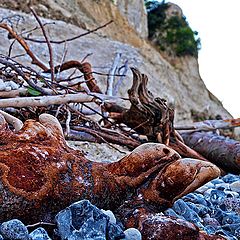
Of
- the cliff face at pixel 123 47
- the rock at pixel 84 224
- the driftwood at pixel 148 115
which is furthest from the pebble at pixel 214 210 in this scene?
the cliff face at pixel 123 47

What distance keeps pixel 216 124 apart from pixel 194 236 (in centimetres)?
160

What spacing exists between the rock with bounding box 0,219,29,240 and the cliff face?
3246mm

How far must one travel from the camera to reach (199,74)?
8.32 m

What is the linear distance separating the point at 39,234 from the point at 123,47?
17.8 feet

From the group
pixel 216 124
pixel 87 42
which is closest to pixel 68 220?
pixel 216 124

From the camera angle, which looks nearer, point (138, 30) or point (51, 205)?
point (51, 205)

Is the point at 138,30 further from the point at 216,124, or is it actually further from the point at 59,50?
the point at 216,124

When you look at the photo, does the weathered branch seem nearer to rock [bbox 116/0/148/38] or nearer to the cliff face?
the cliff face

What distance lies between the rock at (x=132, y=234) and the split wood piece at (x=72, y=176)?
0.10 m

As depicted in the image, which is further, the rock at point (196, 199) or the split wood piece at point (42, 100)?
the split wood piece at point (42, 100)

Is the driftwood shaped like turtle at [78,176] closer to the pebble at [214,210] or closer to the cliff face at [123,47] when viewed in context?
the pebble at [214,210]

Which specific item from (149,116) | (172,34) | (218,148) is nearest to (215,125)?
(218,148)

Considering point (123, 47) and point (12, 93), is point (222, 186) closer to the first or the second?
point (12, 93)

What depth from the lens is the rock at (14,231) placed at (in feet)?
1.94
